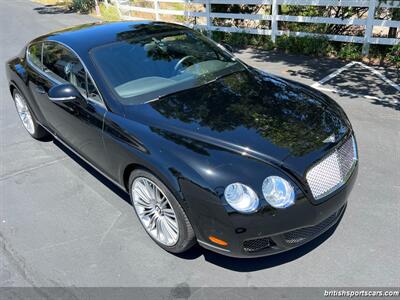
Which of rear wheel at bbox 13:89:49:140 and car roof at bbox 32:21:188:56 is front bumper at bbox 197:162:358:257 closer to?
car roof at bbox 32:21:188:56

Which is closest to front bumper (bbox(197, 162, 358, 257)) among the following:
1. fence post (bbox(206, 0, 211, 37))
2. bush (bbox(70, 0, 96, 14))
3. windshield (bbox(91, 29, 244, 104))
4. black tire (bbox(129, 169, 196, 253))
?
black tire (bbox(129, 169, 196, 253))

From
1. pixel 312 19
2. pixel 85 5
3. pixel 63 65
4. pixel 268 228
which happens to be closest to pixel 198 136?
pixel 268 228

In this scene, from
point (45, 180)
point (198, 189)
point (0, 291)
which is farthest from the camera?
point (45, 180)

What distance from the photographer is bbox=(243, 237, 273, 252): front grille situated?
8.76 feet

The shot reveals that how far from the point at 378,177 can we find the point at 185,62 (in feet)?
7.86

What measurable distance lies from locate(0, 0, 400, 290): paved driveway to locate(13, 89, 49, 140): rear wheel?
18 centimetres

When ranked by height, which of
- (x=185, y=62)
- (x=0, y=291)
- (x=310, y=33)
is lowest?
(x=0, y=291)

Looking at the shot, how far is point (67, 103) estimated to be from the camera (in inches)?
156

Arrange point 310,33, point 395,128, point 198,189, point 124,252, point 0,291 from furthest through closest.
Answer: point 310,33 → point 395,128 → point 124,252 → point 0,291 → point 198,189

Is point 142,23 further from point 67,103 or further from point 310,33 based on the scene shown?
point 310,33

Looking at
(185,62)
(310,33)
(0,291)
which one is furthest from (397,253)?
(310,33)

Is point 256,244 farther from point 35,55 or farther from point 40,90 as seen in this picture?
point 35,55

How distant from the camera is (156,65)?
378 cm

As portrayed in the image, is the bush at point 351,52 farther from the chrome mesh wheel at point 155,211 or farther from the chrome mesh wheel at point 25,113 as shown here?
the chrome mesh wheel at point 155,211
